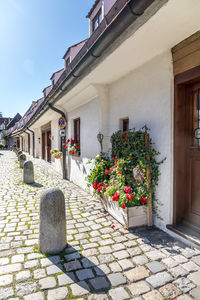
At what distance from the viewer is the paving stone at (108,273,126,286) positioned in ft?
6.78

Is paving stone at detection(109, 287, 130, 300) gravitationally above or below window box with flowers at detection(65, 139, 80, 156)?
below

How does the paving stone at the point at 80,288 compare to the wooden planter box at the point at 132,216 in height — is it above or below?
below

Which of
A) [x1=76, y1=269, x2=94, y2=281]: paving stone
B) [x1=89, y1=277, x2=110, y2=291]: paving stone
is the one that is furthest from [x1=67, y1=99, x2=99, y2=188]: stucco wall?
[x1=89, y1=277, x2=110, y2=291]: paving stone

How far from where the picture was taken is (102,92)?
4996 mm

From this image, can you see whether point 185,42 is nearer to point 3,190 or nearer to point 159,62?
point 159,62

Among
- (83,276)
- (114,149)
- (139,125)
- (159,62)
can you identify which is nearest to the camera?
(83,276)

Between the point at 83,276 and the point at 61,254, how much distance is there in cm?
54

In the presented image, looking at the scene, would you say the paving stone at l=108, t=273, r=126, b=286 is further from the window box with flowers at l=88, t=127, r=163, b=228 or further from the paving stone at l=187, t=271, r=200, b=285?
the window box with flowers at l=88, t=127, r=163, b=228

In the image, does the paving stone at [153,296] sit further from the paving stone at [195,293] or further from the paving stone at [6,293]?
the paving stone at [6,293]

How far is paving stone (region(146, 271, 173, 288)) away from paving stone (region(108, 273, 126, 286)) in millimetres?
270

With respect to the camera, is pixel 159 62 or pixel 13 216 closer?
pixel 159 62

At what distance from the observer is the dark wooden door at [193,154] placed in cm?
295

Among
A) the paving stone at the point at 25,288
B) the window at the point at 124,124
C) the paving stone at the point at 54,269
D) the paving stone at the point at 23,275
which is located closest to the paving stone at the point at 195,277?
A: the paving stone at the point at 54,269

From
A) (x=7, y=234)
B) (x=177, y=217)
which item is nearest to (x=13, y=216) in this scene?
(x=7, y=234)
